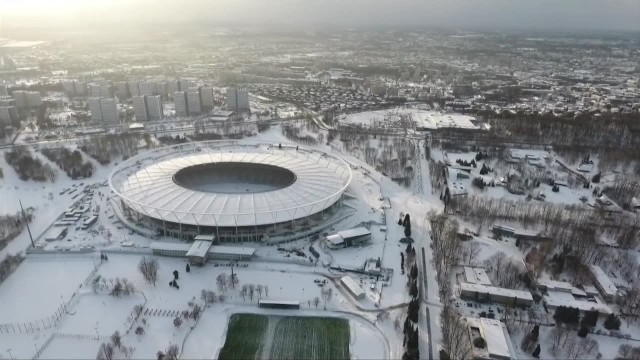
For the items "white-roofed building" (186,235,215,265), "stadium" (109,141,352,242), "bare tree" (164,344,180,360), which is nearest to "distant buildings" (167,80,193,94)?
"stadium" (109,141,352,242)

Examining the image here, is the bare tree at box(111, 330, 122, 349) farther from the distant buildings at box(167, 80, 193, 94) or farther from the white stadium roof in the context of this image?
the distant buildings at box(167, 80, 193, 94)

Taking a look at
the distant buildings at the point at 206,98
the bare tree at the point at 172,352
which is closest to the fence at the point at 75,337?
the bare tree at the point at 172,352

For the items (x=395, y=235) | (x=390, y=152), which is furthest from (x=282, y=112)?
(x=395, y=235)

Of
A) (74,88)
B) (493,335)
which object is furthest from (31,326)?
(74,88)

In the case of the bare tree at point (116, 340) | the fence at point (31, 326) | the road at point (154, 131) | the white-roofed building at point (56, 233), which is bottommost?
the fence at point (31, 326)

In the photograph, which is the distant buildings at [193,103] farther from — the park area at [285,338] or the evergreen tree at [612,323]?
the evergreen tree at [612,323]

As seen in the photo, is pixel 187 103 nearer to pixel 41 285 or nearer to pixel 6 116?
pixel 6 116
